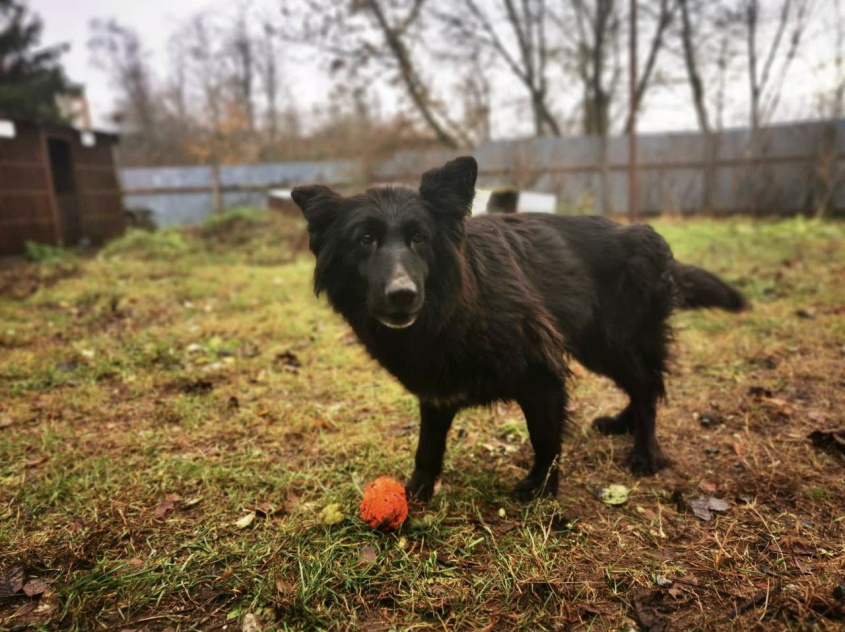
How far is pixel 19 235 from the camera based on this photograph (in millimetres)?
9969

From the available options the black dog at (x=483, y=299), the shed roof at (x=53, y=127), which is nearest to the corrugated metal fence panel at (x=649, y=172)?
the shed roof at (x=53, y=127)

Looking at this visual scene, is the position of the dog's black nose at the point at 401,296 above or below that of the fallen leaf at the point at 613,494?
above

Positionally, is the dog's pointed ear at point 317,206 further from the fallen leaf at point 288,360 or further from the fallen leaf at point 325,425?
the fallen leaf at point 288,360

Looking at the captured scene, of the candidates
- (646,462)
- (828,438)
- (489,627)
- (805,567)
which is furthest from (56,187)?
(805,567)

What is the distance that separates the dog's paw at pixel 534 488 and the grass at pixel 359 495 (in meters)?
0.08

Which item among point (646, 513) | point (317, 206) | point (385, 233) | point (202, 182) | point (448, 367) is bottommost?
Answer: point (646, 513)

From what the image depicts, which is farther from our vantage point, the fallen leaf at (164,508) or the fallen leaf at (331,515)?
the fallen leaf at (164,508)

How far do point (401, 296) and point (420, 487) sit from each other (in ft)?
3.70

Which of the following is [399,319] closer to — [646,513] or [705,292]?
[646,513]

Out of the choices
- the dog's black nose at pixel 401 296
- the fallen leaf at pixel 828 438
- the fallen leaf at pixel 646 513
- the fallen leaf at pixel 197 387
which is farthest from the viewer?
the fallen leaf at pixel 197 387

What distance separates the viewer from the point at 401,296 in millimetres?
2014

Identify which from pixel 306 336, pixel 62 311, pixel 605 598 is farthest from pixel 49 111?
pixel 605 598

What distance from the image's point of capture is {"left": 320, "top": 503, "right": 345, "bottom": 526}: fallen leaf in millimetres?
2309

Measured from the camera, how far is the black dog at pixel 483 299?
7.41 ft
